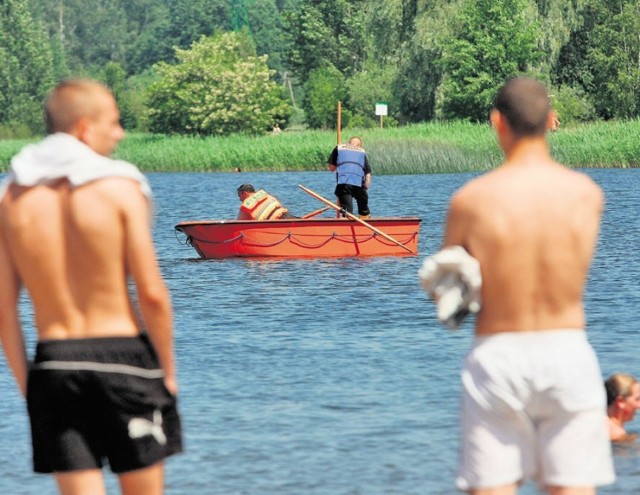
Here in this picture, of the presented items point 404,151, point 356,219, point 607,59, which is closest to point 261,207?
point 356,219

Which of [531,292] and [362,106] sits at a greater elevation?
[531,292]

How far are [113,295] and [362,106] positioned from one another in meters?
74.0

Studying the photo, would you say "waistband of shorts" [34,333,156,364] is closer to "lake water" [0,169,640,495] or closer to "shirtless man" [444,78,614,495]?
"shirtless man" [444,78,614,495]

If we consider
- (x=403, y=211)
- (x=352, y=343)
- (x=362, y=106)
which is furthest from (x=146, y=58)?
(x=352, y=343)

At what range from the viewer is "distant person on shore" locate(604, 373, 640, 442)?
8.32 m

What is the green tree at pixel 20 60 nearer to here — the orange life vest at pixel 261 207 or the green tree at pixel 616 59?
the green tree at pixel 616 59

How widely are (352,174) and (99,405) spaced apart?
56.6 ft

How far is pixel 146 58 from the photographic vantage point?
5531 inches

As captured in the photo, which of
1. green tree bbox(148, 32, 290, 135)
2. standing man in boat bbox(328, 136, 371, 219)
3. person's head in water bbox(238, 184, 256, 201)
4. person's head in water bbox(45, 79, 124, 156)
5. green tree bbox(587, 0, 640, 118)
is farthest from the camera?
green tree bbox(148, 32, 290, 135)

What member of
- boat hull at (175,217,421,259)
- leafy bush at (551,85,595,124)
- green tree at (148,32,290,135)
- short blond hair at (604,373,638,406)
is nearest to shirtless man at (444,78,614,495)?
short blond hair at (604,373,638,406)

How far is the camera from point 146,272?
4.57m

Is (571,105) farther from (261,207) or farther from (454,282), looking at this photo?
(454,282)

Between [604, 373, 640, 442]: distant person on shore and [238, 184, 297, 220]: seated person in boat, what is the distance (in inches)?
476

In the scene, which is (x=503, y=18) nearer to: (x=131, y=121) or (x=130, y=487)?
(x=131, y=121)
